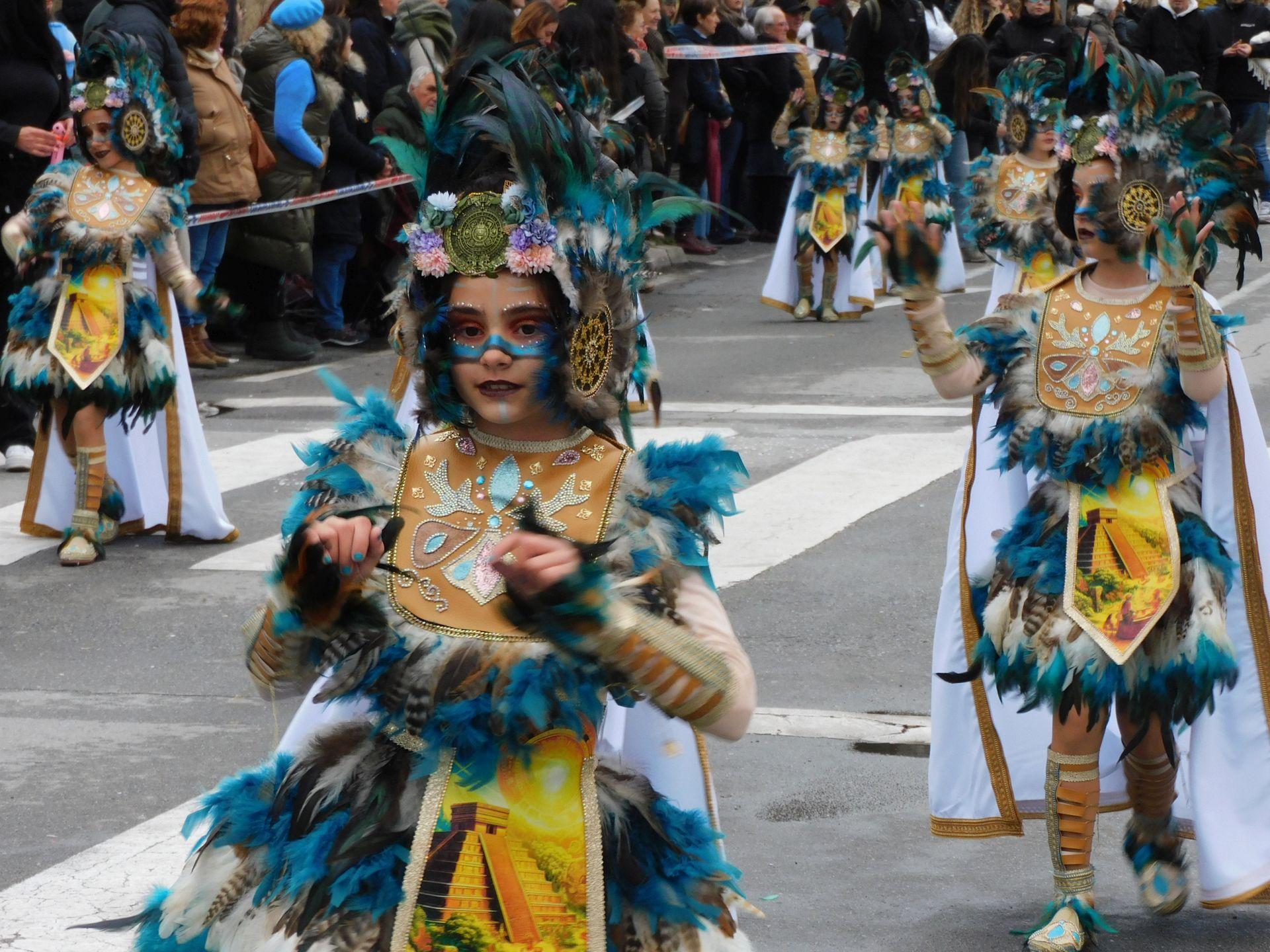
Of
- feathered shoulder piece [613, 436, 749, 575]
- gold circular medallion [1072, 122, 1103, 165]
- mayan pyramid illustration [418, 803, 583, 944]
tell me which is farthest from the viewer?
gold circular medallion [1072, 122, 1103, 165]

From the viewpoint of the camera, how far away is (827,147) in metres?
15.1

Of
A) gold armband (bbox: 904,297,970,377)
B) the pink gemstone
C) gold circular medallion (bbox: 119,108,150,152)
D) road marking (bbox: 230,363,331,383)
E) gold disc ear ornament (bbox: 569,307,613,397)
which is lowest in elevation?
road marking (bbox: 230,363,331,383)

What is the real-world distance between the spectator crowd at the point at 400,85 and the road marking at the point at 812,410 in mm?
1562

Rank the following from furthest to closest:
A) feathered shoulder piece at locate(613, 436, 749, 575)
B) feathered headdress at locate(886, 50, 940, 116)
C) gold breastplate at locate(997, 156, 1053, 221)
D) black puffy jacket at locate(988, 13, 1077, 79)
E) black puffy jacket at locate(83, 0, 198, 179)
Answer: black puffy jacket at locate(988, 13, 1077, 79) < feathered headdress at locate(886, 50, 940, 116) < black puffy jacket at locate(83, 0, 198, 179) < gold breastplate at locate(997, 156, 1053, 221) < feathered shoulder piece at locate(613, 436, 749, 575)

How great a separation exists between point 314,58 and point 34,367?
5170mm

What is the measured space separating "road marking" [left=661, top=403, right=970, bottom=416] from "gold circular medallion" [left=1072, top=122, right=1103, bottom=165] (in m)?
6.52

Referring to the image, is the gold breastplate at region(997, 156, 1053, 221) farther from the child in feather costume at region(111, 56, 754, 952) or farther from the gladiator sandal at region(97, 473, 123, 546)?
the child in feather costume at region(111, 56, 754, 952)

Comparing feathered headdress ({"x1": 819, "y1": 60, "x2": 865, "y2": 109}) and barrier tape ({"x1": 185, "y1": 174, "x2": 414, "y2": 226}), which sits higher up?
feathered headdress ({"x1": 819, "y1": 60, "x2": 865, "y2": 109})

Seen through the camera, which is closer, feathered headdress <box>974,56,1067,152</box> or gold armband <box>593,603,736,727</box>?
gold armband <box>593,603,736,727</box>

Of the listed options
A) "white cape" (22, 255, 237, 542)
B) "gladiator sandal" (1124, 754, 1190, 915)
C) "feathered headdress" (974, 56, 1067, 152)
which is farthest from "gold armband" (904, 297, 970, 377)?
"white cape" (22, 255, 237, 542)

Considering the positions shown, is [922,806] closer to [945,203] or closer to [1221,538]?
[1221,538]

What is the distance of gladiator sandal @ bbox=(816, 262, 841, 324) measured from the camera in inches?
606

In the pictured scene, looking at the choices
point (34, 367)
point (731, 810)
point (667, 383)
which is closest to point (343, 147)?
point (667, 383)

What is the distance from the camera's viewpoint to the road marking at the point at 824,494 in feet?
27.2
